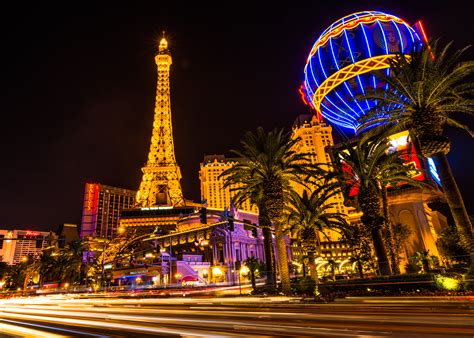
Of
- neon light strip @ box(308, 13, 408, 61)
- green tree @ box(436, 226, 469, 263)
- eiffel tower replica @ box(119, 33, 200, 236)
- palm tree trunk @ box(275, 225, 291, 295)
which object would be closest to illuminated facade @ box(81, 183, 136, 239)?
eiffel tower replica @ box(119, 33, 200, 236)

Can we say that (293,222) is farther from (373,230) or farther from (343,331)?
(343,331)

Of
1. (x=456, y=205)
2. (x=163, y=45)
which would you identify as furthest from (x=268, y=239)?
(x=163, y=45)

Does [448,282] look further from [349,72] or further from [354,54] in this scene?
[354,54]

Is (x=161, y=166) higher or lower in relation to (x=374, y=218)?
higher

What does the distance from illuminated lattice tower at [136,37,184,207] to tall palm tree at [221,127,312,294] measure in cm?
8524

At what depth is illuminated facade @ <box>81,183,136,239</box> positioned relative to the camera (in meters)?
161

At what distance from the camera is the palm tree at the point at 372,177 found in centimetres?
2398

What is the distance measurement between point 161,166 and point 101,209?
8153 centimetres

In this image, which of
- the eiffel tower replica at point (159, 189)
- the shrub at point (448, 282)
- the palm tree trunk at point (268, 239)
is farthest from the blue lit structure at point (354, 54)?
the eiffel tower replica at point (159, 189)

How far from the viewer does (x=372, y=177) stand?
85.4 feet

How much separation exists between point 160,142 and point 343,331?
4426 inches

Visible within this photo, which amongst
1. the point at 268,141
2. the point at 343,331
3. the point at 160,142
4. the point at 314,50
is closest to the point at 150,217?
the point at 160,142

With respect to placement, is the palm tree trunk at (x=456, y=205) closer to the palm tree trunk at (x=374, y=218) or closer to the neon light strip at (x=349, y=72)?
the palm tree trunk at (x=374, y=218)

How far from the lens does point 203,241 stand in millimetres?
86438
